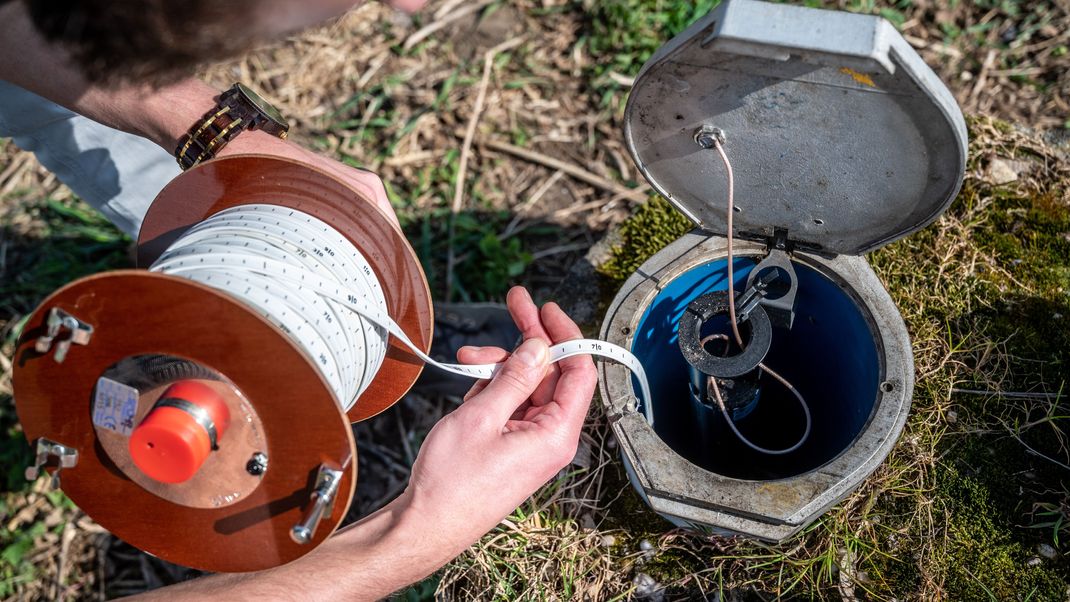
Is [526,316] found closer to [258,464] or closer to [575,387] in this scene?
[575,387]

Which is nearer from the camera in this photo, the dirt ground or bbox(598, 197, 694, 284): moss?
the dirt ground

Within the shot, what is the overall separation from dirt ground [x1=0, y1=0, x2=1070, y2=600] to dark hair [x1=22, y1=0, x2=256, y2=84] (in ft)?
4.98

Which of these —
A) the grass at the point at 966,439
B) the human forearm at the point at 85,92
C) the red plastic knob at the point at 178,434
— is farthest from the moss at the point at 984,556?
the human forearm at the point at 85,92

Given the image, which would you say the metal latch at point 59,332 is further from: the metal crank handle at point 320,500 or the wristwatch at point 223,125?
the wristwatch at point 223,125

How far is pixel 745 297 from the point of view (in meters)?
1.94

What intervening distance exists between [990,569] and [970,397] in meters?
0.49

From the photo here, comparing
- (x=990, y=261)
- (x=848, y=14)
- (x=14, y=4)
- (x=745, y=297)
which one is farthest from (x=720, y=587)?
(x=14, y=4)

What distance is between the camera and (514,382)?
178 cm

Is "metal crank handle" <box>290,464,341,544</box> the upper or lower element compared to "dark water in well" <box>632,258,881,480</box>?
upper

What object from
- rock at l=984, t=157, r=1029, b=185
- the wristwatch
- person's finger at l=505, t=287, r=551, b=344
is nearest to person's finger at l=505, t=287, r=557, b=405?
person's finger at l=505, t=287, r=551, b=344

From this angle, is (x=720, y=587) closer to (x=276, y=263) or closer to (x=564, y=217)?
(x=276, y=263)

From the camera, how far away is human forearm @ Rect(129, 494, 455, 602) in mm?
1748

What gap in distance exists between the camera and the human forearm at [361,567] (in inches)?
68.8

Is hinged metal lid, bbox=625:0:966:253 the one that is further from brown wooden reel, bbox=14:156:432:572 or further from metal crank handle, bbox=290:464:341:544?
metal crank handle, bbox=290:464:341:544
